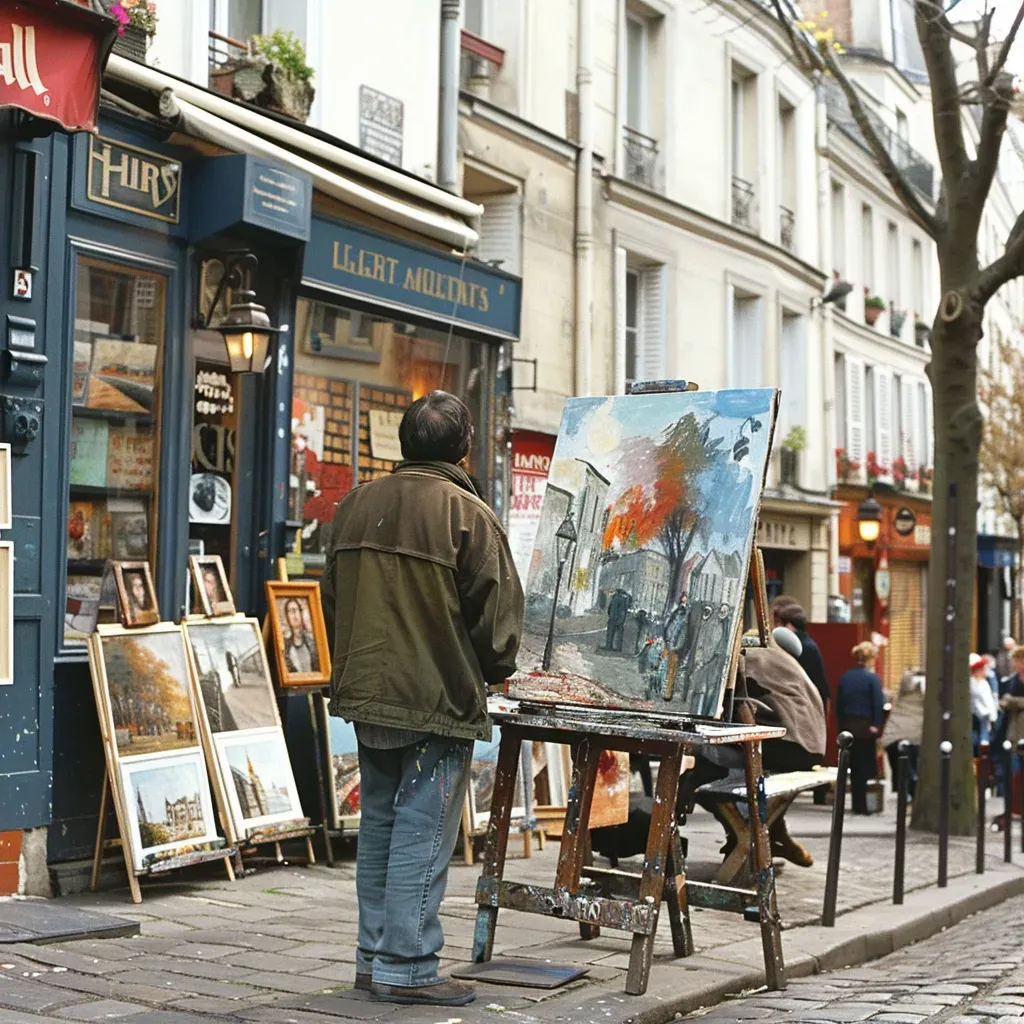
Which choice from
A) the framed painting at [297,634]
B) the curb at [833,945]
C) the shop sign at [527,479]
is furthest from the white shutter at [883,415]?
the framed painting at [297,634]

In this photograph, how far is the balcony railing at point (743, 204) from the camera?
2008 cm

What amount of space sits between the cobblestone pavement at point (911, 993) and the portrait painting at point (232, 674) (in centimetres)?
307

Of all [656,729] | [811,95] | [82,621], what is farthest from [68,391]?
[811,95]

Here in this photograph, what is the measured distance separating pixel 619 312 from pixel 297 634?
9219 millimetres

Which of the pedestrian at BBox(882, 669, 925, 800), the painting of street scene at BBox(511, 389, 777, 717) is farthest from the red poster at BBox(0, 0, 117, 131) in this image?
the pedestrian at BBox(882, 669, 925, 800)

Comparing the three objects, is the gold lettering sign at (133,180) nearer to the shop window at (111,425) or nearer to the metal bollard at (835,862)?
the shop window at (111,425)

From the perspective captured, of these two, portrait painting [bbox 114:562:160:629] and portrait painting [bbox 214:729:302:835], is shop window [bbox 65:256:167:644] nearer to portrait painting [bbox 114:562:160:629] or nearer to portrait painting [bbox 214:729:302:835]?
portrait painting [bbox 114:562:160:629]

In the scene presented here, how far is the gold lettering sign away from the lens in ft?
25.4

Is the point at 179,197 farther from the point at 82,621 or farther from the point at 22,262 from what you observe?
the point at 82,621

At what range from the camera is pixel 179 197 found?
829 centimetres

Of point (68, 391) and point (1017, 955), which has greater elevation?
point (68, 391)

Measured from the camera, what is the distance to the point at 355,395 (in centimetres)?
983

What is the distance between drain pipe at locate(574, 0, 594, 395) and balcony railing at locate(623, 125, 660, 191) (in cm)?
123

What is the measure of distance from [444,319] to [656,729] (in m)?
5.19
